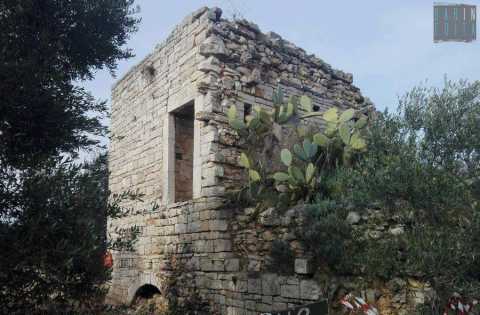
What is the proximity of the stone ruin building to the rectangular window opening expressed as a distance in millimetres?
22

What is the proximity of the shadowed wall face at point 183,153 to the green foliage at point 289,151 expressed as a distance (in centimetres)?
162

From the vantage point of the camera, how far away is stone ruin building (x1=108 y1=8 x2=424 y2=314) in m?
6.89

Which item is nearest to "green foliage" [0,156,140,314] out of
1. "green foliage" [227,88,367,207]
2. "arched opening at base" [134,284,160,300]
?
"green foliage" [227,88,367,207]

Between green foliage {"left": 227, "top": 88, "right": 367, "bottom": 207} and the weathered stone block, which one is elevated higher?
green foliage {"left": 227, "top": 88, "right": 367, "bottom": 207}

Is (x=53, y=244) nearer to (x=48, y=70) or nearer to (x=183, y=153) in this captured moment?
(x=48, y=70)

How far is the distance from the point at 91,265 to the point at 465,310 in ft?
11.7

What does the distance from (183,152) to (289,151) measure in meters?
2.74

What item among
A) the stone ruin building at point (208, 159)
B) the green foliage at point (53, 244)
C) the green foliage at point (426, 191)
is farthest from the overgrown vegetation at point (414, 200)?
the green foliage at point (53, 244)

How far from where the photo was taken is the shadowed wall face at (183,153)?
895 cm

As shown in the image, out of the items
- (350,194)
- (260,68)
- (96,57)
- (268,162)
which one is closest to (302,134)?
(268,162)

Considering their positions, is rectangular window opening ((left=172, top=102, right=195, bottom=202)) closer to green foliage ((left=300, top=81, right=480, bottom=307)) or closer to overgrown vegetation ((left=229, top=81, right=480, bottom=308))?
overgrown vegetation ((left=229, top=81, right=480, bottom=308))

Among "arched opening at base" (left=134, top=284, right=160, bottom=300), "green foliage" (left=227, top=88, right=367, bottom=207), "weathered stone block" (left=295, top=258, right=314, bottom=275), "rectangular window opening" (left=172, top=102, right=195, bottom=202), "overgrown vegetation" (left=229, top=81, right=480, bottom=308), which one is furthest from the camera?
"arched opening at base" (left=134, top=284, right=160, bottom=300)

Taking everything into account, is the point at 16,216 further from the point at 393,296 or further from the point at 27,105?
the point at 393,296

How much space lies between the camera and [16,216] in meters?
4.18
